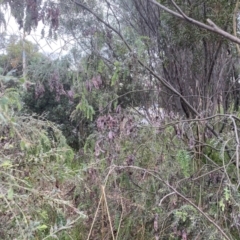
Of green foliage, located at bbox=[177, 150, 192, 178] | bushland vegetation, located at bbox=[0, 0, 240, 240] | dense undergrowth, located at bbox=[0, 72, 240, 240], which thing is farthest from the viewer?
green foliage, located at bbox=[177, 150, 192, 178]

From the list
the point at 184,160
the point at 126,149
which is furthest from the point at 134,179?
the point at 184,160

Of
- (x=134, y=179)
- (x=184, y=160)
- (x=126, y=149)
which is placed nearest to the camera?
(x=184, y=160)

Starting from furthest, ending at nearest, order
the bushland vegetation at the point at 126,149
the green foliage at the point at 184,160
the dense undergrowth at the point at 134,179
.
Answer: the green foliage at the point at 184,160 → the dense undergrowth at the point at 134,179 → the bushland vegetation at the point at 126,149

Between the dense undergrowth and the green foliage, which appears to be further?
the green foliage

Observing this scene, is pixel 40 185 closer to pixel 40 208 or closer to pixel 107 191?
pixel 40 208

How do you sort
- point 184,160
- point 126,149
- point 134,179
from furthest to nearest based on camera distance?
1. point 126,149
2. point 134,179
3. point 184,160

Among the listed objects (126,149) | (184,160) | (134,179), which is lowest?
(134,179)

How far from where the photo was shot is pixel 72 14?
573 cm

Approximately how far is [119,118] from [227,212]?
112cm

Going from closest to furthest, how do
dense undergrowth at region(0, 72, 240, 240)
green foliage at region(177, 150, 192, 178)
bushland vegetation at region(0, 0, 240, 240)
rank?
bushland vegetation at region(0, 0, 240, 240), dense undergrowth at region(0, 72, 240, 240), green foliage at region(177, 150, 192, 178)

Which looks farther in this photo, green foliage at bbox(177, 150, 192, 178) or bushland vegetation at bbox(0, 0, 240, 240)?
green foliage at bbox(177, 150, 192, 178)

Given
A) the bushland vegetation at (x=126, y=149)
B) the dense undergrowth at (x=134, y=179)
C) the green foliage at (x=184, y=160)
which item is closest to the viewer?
the bushland vegetation at (x=126, y=149)

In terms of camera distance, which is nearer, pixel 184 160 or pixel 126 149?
pixel 184 160

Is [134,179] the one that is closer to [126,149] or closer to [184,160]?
[126,149]
